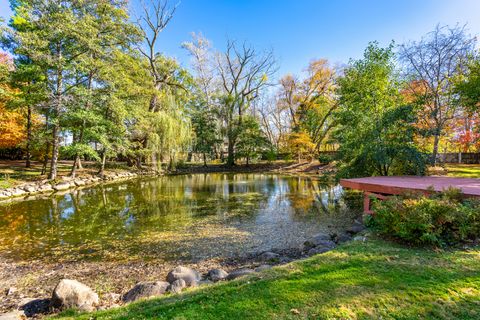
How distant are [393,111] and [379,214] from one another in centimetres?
500

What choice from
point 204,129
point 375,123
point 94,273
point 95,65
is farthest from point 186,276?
point 204,129

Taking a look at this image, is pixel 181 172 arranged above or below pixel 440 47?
below

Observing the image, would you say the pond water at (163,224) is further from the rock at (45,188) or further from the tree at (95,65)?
the tree at (95,65)

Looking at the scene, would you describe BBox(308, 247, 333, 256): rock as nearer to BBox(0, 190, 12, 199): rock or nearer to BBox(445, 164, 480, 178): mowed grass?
BBox(445, 164, 480, 178): mowed grass

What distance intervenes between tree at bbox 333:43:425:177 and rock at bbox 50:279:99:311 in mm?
7752

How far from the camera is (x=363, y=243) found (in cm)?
347

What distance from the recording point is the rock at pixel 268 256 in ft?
13.0

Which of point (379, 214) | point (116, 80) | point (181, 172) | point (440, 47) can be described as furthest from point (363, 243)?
point (181, 172)

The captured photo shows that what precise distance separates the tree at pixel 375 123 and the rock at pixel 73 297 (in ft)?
25.4

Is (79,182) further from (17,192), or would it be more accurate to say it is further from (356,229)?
(356,229)

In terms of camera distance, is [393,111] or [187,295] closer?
[187,295]

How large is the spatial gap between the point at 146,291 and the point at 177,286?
35cm

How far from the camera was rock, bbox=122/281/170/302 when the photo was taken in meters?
2.74

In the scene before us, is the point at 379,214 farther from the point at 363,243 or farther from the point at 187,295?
the point at 187,295
